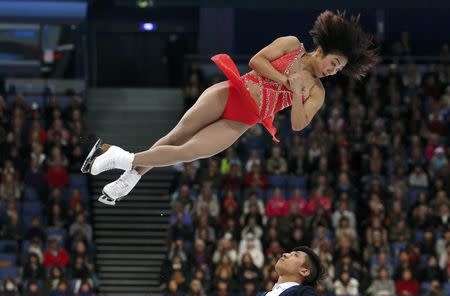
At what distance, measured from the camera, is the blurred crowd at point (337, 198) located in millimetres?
15078

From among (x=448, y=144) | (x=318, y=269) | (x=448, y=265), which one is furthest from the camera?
(x=448, y=144)

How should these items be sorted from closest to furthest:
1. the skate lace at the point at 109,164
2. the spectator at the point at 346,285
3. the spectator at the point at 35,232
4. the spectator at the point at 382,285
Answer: the skate lace at the point at 109,164, the spectator at the point at 346,285, the spectator at the point at 382,285, the spectator at the point at 35,232

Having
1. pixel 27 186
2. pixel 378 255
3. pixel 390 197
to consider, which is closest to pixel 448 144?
pixel 390 197

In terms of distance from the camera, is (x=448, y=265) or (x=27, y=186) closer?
(x=448, y=265)

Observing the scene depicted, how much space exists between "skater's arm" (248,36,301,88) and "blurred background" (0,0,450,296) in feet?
19.9

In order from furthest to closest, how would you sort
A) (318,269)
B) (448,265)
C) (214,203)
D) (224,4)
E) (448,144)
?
(448,144), (214,203), (448,265), (224,4), (318,269)

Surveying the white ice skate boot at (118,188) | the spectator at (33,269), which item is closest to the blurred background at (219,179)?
the spectator at (33,269)

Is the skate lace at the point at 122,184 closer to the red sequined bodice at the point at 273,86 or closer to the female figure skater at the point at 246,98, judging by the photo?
the female figure skater at the point at 246,98

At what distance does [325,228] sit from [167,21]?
30.0ft

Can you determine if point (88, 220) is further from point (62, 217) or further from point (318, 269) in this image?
point (318, 269)

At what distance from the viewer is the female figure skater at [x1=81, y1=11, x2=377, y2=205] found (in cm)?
764

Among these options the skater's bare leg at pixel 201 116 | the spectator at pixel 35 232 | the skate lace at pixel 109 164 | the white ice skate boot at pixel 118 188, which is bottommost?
the spectator at pixel 35 232

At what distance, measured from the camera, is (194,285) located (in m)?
14.4

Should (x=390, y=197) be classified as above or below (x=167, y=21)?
below
